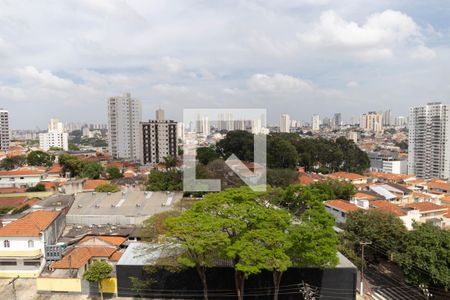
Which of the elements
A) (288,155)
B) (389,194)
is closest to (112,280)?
(389,194)

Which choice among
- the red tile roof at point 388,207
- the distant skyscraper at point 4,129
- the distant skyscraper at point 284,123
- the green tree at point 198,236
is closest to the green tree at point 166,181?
the red tile roof at point 388,207

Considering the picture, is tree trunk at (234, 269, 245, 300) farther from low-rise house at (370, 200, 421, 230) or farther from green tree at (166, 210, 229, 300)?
low-rise house at (370, 200, 421, 230)

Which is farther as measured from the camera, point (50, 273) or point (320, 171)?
point (320, 171)

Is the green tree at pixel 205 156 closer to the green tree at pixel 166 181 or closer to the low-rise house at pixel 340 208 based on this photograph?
the green tree at pixel 166 181

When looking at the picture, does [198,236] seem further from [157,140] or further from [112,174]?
[157,140]

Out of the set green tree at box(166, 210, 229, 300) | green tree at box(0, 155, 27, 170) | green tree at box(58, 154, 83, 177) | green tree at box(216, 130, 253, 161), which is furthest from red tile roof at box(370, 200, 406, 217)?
green tree at box(0, 155, 27, 170)

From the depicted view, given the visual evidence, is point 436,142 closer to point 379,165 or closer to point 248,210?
point 379,165
